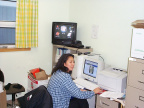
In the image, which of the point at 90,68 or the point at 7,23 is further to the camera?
the point at 7,23

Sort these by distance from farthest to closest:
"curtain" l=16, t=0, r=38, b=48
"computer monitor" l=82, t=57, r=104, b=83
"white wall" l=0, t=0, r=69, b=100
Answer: "white wall" l=0, t=0, r=69, b=100 < "curtain" l=16, t=0, r=38, b=48 < "computer monitor" l=82, t=57, r=104, b=83

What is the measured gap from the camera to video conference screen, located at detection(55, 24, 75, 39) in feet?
12.2

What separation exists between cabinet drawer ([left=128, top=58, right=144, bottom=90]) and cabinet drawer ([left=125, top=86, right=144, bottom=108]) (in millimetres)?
58

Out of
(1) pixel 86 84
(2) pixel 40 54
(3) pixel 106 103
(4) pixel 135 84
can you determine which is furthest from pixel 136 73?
(2) pixel 40 54

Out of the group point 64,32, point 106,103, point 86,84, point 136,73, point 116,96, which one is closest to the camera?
point 136,73

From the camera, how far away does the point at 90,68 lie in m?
3.03

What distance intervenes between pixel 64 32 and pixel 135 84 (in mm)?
1924

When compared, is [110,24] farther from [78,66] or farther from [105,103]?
[105,103]

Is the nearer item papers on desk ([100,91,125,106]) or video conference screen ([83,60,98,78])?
papers on desk ([100,91,125,106])

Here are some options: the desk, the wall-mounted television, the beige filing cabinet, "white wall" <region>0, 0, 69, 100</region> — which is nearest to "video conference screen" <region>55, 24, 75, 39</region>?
the wall-mounted television

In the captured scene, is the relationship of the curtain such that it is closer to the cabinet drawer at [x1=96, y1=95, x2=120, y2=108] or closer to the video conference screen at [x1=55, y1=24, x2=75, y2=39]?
the video conference screen at [x1=55, y1=24, x2=75, y2=39]

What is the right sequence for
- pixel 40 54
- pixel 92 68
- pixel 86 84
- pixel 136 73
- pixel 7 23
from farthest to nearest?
1. pixel 40 54
2. pixel 7 23
3. pixel 92 68
4. pixel 86 84
5. pixel 136 73

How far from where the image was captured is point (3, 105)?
294cm

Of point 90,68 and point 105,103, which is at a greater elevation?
point 90,68
